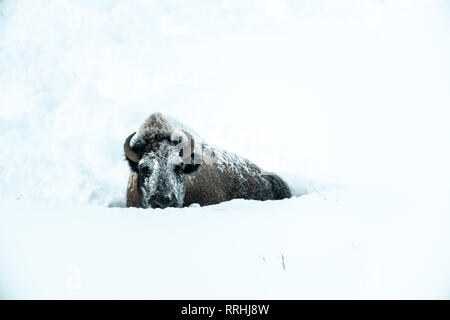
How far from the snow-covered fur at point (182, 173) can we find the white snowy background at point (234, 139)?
25.5 inches

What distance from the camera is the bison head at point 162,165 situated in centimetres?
477

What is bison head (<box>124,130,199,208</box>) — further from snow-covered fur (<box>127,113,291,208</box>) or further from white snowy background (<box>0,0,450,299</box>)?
white snowy background (<box>0,0,450,299</box>)

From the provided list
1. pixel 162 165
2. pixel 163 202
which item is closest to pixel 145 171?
pixel 162 165

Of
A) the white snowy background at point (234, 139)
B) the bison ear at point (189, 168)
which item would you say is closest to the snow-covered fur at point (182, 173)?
the bison ear at point (189, 168)

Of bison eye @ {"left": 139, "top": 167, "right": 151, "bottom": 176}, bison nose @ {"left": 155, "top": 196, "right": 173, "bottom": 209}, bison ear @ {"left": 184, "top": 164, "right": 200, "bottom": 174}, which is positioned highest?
bison ear @ {"left": 184, "top": 164, "right": 200, "bottom": 174}

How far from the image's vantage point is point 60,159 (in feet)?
22.3

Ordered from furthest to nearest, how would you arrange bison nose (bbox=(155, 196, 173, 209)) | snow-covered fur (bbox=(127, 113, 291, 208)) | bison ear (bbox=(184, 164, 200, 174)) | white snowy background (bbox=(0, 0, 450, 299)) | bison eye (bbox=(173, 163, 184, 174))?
bison ear (bbox=(184, 164, 200, 174)) < bison eye (bbox=(173, 163, 184, 174)) < snow-covered fur (bbox=(127, 113, 291, 208)) < bison nose (bbox=(155, 196, 173, 209)) < white snowy background (bbox=(0, 0, 450, 299))

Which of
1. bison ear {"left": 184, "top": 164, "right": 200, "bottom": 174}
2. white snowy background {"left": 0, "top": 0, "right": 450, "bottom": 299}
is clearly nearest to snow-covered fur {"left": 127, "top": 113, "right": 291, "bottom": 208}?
bison ear {"left": 184, "top": 164, "right": 200, "bottom": 174}

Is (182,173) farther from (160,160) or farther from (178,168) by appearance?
(160,160)

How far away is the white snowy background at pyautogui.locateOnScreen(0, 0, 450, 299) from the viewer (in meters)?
1.82

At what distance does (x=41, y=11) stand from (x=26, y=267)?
11385 mm

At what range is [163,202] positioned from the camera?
4691mm

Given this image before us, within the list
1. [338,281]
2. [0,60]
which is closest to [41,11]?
[0,60]

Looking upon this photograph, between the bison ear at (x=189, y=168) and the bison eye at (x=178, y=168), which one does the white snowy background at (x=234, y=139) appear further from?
the bison ear at (x=189, y=168)
